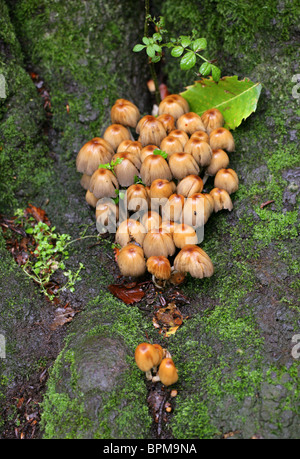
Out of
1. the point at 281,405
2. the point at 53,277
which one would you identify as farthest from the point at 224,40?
the point at 281,405

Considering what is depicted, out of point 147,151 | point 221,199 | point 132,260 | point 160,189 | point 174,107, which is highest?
point 174,107

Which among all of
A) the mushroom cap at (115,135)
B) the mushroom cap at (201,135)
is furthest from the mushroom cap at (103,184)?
the mushroom cap at (201,135)

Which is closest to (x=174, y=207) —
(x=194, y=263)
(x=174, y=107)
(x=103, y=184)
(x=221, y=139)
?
(x=194, y=263)

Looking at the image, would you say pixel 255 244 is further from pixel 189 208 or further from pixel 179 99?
pixel 179 99

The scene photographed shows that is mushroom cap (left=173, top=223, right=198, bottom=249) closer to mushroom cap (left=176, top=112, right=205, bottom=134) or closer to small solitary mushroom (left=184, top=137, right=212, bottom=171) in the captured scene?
small solitary mushroom (left=184, top=137, right=212, bottom=171)

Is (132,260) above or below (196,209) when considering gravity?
below

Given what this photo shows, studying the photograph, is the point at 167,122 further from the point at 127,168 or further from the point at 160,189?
the point at 160,189

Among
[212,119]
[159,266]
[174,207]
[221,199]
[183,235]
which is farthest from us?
[212,119]
